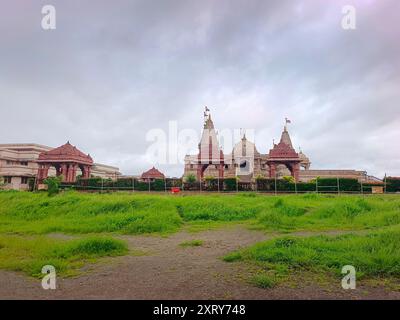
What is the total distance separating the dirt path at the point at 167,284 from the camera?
15.7ft

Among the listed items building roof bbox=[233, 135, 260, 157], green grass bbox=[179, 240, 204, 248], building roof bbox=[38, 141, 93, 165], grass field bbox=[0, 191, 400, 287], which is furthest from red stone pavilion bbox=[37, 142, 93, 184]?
green grass bbox=[179, 240, 204, 248]

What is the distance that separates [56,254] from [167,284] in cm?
352

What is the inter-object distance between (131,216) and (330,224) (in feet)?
23.9

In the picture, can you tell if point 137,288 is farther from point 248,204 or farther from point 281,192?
point 281,192

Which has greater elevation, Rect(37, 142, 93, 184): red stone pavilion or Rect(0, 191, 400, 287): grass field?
Rect(37, 142, 93, 184): red stone pavilion

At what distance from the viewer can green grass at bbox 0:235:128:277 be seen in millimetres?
6582

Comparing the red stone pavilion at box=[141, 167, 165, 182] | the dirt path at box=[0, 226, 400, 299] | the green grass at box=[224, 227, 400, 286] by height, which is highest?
the red stone pavilion at box=[141, 167, 165, 182]

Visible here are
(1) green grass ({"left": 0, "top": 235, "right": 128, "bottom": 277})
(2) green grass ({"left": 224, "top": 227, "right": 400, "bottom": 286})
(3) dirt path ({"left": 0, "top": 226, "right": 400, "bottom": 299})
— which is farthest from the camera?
(1) green grass ({"left": 0, "top": 235, "right": 128, "bottom": 277})

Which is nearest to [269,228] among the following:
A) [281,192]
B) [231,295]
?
[231,295]

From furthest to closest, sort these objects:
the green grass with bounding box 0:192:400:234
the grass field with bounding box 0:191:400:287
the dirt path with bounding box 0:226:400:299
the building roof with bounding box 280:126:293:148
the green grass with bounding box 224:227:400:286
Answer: the building roof with bounding box 280:126:293:148 → the green grass with bounding box 0:192:400:234 → the grass field with bounding box 0:191:400:287 → the green grass with bounding box 224:227:400:286 → the dirt path with bounding box 0:226:400:299

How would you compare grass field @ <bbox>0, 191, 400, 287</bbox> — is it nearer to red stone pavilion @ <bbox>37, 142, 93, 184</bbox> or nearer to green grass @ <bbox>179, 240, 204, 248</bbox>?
green grass @ <bbox>179, 240, 204, 248</bbox>

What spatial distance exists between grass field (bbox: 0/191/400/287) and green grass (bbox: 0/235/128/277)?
0.02 m

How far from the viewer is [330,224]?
11297mm
